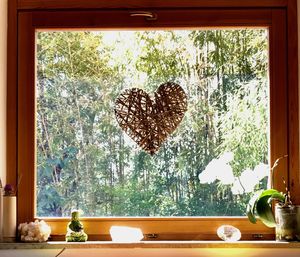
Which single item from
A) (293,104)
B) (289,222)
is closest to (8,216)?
(289,222)

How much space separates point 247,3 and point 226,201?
0.81 meters

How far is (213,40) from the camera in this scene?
7.73 feet

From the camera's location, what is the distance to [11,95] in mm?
2334

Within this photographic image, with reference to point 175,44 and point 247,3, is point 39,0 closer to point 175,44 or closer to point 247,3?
point 175,44

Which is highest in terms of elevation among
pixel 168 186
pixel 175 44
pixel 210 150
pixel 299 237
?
pixel 175 44

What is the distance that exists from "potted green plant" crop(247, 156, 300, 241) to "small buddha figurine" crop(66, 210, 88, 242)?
0.65 metres

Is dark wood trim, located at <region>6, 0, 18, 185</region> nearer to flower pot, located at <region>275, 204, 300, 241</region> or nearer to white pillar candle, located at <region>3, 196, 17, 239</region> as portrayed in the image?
white pillar candle, located at <region>3, 196, 17, 239</region>

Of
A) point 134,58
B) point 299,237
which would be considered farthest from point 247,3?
point 299,237

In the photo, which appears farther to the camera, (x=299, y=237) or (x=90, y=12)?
(x=90, y=12)

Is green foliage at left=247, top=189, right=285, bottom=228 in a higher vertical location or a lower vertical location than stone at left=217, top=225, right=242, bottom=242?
higher

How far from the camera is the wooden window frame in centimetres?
229

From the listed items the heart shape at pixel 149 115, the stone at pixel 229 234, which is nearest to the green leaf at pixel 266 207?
the stone at pixel 229 234

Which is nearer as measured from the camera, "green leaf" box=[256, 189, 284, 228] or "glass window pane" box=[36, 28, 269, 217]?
"green leaf" box=[256, 189, 284, 228]

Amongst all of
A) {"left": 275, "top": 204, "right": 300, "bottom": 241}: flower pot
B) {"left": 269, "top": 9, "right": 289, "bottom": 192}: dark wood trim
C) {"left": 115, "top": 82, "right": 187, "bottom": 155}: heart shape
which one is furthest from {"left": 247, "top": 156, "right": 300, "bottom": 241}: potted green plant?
{"left": 115, "top": 82, "right": 187, "bottom": 155}: heart shape
